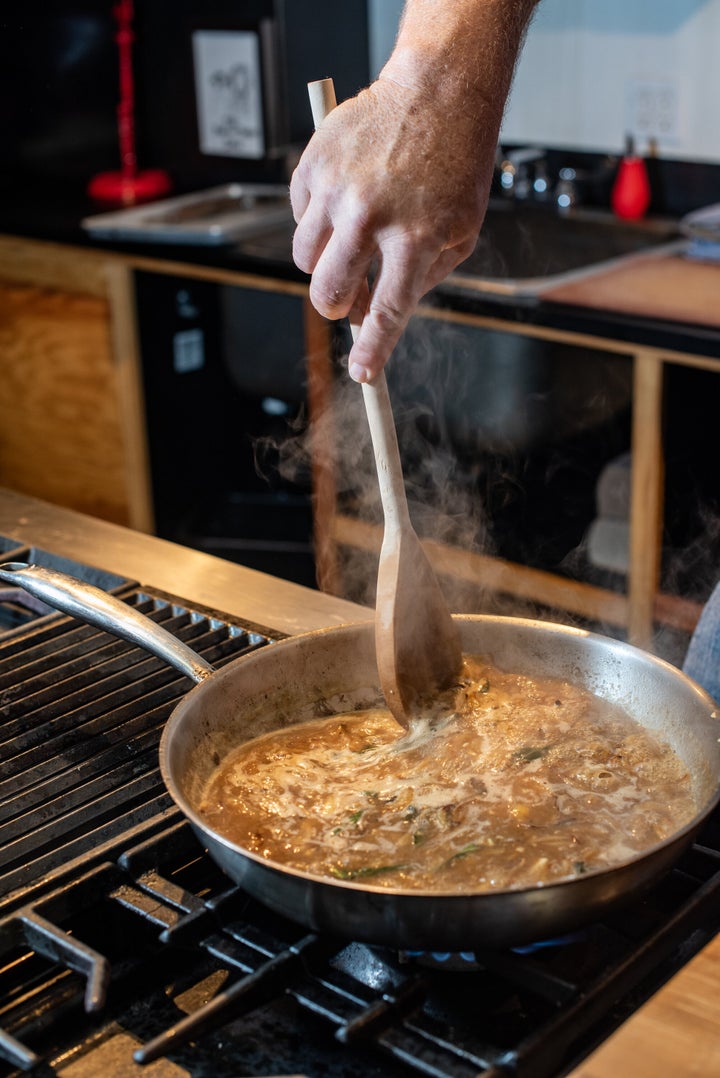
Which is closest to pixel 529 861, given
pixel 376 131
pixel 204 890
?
pixel 204 890

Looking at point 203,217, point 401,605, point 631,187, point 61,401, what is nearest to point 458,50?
point 401,605

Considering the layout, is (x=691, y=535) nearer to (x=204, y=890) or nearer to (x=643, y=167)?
(x=643, y=167)

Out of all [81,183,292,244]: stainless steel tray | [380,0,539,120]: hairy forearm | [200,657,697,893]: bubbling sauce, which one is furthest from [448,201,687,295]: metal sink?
[200,657,697,893]: bubbling sauce

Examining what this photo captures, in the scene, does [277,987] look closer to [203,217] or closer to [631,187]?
[631,187]

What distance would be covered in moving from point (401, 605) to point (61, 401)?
2793 millimetres

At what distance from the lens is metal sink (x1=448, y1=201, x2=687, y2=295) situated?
130 inches

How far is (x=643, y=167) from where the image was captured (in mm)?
3355

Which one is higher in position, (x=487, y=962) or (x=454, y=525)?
(x=487, y=962)

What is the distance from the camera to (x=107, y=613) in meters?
1.21

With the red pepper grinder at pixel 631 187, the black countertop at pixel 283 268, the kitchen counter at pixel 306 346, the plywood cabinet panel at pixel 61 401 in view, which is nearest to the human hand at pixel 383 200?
the kitchen counter at pixel 306 346

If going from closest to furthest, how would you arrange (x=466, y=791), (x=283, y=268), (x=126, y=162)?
1. (x=466, y=791)
2. (x=283, y=268)
3. (x=126, y=162)

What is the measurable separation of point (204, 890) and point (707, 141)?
2754 millimetres

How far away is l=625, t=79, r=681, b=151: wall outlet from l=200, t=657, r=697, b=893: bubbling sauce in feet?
8.15

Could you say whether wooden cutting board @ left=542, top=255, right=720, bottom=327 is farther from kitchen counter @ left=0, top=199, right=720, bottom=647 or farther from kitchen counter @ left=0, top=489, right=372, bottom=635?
kitchen counter @ left=0, top=489, right=372, bottom=635
